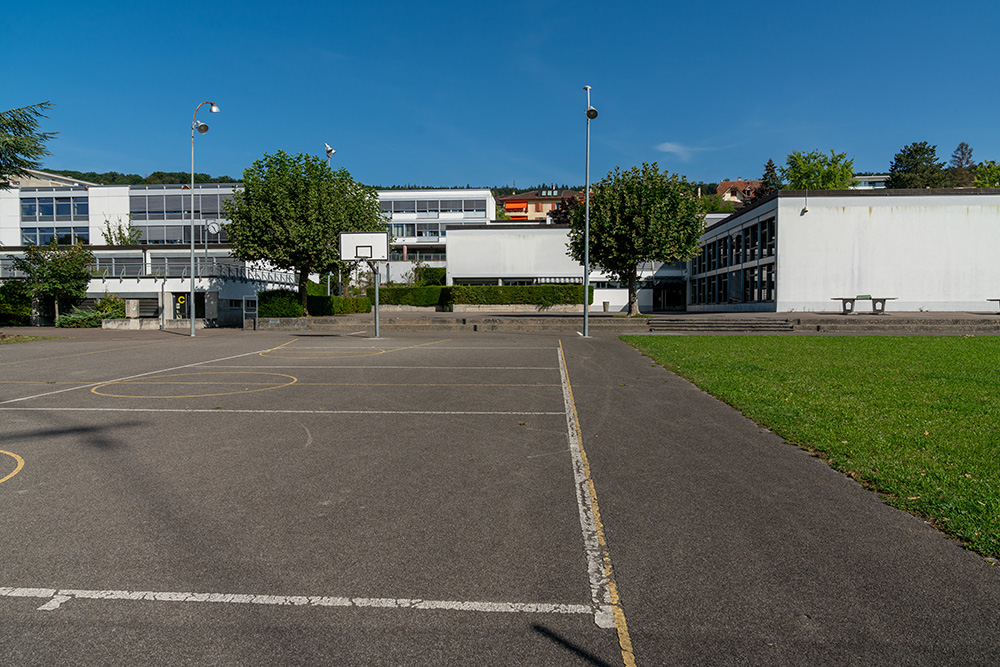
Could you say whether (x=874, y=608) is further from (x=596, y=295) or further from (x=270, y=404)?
(x=596, y=295)

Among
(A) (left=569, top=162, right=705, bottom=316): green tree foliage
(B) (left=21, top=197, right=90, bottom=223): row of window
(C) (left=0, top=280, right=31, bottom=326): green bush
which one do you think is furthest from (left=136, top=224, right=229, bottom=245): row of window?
(A) (left=569, top=162, right=705, bottom=316): green tree foliage

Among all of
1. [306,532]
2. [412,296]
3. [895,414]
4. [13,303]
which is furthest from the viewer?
[412,296]

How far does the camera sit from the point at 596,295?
2026 inches

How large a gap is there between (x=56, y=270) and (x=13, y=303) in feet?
14.5

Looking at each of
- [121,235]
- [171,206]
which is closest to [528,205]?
[171,206]

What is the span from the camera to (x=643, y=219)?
29750 millimetres

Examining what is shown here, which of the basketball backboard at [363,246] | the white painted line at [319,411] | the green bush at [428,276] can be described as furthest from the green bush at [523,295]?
the white painted line at [319,411]

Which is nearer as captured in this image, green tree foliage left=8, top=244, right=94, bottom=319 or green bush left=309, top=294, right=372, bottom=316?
green tree foliage left=8, top=244, right=94, bottom=319

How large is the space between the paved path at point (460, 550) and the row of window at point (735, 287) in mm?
33944

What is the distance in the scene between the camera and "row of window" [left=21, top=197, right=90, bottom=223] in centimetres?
6250

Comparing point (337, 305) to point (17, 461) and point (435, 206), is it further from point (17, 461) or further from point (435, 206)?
point (435, 206)

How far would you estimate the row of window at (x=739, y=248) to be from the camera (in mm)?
37891

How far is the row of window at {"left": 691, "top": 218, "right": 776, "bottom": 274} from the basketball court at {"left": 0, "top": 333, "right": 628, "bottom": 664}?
3443 cm

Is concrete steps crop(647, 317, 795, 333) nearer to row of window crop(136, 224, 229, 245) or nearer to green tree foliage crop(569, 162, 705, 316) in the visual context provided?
green tree foliage crop(569, 162, 705, 316)
